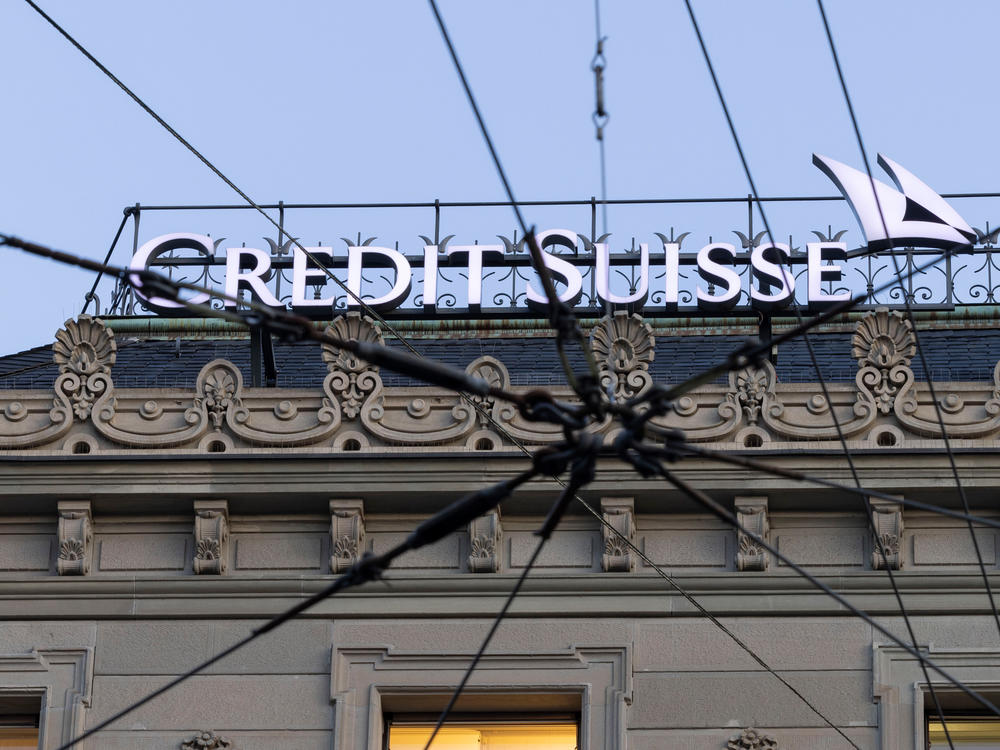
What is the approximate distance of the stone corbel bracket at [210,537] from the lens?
2186cm

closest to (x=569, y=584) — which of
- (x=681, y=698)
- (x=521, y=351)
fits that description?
(x=681, y=698)

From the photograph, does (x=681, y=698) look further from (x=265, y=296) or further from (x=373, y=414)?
(x=265, y=296)

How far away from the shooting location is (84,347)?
74.9ft

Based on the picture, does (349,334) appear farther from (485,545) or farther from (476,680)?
(476,680)

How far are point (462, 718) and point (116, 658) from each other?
329 cm

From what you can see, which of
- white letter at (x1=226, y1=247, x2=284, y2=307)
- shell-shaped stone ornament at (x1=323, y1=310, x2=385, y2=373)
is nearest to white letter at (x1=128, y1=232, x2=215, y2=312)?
white letter at (x1=226, y1=247, x2=284, y2=307)

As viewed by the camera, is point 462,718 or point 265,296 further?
point 265,296

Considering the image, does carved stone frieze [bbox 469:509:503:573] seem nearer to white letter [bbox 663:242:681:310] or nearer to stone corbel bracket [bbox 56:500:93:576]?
stone corbel bracket [bbox 56:500:93:576]

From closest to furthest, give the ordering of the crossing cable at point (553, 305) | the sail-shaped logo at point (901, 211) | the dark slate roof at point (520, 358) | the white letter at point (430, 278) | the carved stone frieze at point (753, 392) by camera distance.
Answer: the crossing cable at point (553, 305), the carved stone frieze at point (753, 392), the dark slate roof at point (520, 358), the sail-shaped logo at point (901, 211), the white letter at point (430, 278)

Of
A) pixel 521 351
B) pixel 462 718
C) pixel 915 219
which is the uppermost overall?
pixel 915 219

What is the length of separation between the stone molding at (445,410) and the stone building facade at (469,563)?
0.03m

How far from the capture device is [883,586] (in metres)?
21.4

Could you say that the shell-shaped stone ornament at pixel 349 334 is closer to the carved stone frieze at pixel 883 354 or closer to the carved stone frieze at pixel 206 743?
the carved stone frieze at pixel 206 743

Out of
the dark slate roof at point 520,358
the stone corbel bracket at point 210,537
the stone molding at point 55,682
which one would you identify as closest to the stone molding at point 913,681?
the dark slate roof at point 520,358
